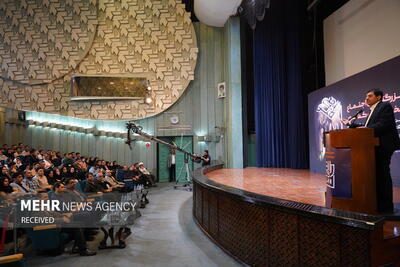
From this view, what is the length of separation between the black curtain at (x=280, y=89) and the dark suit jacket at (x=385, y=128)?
5.96 meters

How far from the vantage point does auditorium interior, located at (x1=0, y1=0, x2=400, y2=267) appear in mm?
2438

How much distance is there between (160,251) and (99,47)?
10151 millimetres

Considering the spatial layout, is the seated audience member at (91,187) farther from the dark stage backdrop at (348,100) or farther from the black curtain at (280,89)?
the black curtain at (280,89)

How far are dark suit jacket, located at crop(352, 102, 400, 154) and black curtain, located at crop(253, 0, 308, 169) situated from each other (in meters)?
5.96

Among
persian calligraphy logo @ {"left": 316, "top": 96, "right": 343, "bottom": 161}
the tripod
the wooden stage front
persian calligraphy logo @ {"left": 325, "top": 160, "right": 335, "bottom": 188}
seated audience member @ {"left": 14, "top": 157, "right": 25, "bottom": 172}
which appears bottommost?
the tripod

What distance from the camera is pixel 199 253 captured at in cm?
325

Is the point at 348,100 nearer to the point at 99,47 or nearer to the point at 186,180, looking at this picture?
the point at 186,180

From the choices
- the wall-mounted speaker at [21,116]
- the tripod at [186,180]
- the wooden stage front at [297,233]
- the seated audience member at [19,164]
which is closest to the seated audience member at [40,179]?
the seated audience member at [19,164]

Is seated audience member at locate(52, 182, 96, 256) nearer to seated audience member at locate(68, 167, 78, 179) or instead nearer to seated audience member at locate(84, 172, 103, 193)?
seated audience member at locate(84, 172, 103, 193)

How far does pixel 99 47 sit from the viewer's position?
1142 centimetres

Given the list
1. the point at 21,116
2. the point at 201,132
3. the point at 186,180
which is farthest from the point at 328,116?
the point at 21,116

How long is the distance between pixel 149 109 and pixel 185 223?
24.0ft

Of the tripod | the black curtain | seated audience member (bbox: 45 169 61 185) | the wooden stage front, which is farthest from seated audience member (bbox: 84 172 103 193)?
the black curtain

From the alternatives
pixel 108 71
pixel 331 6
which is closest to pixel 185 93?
pixel 108 71
